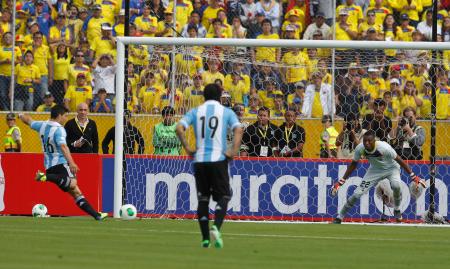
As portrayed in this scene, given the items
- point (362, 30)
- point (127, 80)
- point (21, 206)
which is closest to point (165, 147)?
point (127, 80)

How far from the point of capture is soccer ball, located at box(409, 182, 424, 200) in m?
21.8

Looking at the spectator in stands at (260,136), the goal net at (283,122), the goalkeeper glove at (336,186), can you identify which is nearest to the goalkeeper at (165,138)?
the goal net at (283,122)

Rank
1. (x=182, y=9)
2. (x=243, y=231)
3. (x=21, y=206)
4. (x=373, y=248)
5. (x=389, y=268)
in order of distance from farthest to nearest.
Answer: (x=182, y=9) → (x=21, y=206) → (x=243, y=231) → (x=373, y=248) → (x=389, y=268)

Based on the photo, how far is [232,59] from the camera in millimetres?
22703

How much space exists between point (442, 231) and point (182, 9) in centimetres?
964

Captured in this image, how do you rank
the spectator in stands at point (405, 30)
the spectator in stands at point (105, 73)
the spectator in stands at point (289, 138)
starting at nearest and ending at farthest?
the spectator in stands at point (289, 138) → the spectator in stands at point (105, 73) → the spectator in stands at point (405, 30)

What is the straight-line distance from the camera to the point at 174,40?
70.9ft

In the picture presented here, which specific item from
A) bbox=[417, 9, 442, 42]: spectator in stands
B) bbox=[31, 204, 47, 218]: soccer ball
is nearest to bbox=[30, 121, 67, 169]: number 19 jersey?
bbox=[31, 204, 47, 218]: soccer ball

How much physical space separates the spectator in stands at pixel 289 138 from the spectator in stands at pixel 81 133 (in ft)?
12.0

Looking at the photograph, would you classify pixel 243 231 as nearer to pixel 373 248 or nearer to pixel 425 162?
pixel 373 248

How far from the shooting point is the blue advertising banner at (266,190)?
21.9 m

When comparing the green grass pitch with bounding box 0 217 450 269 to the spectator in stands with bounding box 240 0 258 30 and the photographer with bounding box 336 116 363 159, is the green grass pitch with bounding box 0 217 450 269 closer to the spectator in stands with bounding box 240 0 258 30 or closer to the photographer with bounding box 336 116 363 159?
the photographer with bounding box 336 116 363 159

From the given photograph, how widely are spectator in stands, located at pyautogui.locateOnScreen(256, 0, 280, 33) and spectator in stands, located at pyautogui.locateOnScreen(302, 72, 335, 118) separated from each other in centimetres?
385

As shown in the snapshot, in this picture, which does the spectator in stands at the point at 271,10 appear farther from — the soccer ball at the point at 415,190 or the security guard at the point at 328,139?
the soccer ball at the point at 415,190
